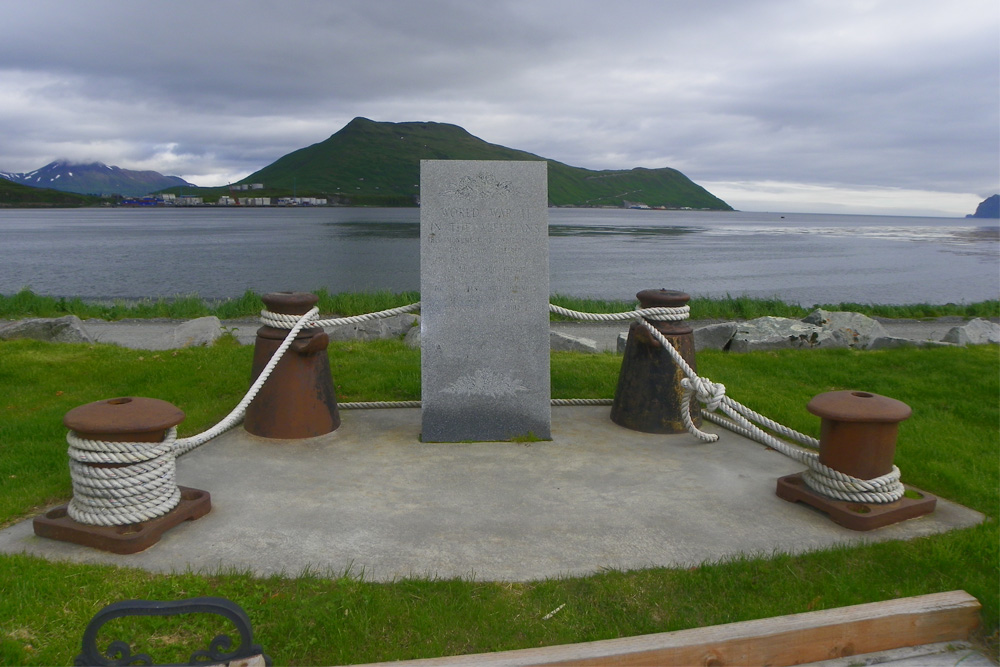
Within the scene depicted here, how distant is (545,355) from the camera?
4.99m

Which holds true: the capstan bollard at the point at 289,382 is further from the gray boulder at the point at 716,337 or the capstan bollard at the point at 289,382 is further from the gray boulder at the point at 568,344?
the gray boulder at the point at 716,337

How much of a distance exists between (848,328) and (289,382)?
8818 millimetres

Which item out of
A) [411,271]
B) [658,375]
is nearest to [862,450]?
[658,375]

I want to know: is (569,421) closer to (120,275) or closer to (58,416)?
(58,416)

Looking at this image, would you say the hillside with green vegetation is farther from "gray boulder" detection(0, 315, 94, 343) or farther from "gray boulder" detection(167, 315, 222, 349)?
"gray boulder" detection(167, 315, 222, 349)

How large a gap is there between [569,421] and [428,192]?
80.0 inches

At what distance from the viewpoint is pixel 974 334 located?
1085 centimetres

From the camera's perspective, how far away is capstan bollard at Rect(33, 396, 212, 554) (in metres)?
3.27

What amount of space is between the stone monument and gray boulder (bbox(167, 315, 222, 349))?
5.93m

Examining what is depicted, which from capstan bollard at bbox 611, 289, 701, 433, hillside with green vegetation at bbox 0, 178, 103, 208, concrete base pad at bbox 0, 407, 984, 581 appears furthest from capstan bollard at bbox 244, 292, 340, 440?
hillside with green vegetation at bbox 0, 178, 103, 208

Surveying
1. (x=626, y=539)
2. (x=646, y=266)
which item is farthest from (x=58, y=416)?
(x=646, y=266)

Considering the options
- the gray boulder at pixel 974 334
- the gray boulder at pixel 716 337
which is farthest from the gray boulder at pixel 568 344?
the gray boulder at pixel 974 334

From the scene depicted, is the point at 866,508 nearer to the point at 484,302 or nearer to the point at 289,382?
the point at 484,302

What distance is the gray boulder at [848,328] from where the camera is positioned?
1021 centimetres
